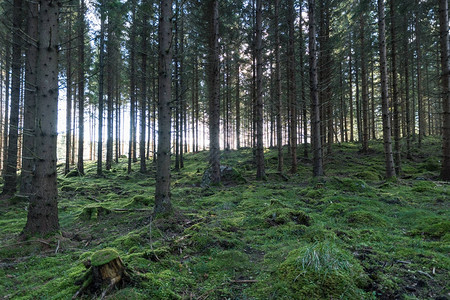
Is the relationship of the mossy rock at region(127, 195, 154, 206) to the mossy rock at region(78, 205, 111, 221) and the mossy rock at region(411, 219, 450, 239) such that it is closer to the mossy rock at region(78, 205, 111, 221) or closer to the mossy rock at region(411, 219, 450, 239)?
Result: the mossy rock at region(78, 205, 111, 221)

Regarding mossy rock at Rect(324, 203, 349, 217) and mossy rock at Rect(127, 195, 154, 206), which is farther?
mossy rock at Rect(127, 195, 154, 206)

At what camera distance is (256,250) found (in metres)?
4.08

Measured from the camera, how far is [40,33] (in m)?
4.68

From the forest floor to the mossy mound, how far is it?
0.04 ft

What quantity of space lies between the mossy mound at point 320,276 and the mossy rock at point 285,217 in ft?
7.31

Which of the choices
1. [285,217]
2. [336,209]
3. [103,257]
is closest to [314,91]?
[336,209]

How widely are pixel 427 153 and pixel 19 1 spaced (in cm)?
2728

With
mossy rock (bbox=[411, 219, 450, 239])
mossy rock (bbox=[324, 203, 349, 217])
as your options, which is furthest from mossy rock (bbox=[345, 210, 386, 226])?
mossy rock (bbox=[411, 219, 450, 239])

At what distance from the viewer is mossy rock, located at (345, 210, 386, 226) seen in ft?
16.7

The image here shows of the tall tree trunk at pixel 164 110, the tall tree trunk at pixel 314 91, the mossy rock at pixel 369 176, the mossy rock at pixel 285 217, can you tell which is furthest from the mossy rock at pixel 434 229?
the mossy rock at pixel 369 176

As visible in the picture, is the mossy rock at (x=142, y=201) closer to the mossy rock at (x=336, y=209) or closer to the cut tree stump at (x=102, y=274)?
the cut tree stump at (x=102, y=274)

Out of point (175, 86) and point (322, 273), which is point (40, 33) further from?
point (175, 86)

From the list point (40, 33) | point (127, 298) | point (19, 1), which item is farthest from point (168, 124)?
point (19, 1)

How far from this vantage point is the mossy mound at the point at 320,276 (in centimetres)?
247
